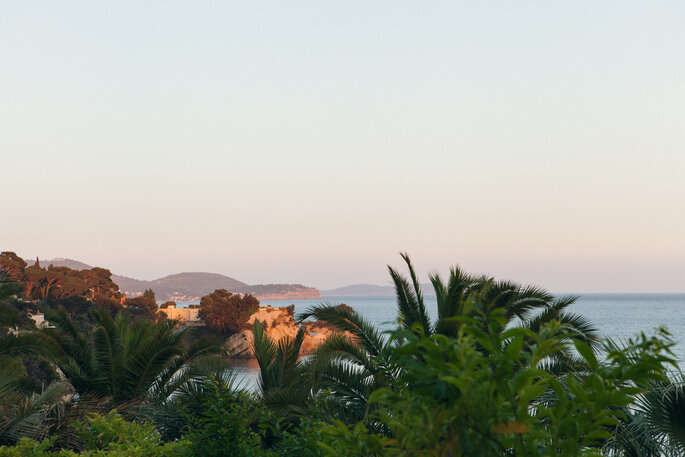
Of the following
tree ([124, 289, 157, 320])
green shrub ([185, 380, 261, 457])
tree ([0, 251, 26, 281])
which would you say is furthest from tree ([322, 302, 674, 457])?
tree ([124, 289, 157, 320])

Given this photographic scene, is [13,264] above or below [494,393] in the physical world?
above

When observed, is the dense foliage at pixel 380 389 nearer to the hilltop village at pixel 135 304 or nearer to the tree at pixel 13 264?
the hilltop village at pixel 135 304

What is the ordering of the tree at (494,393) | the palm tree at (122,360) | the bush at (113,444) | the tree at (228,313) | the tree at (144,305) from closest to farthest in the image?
the tree at (494,393) → the bush at (113,444) → the palm tree at (122,360) → the tree at (144,305) → the tree at (228,313)

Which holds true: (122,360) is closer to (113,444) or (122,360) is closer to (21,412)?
(21,412)

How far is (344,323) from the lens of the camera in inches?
494

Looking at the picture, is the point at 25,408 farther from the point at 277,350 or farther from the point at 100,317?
the point at 277,350

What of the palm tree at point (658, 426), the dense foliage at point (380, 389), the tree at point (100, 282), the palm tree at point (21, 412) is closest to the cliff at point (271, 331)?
the tree at point (100, 282)

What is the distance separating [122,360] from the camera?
1485 centimetres

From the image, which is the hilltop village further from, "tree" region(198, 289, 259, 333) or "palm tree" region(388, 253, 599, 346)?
"palm tree" region(388, 253, 599, 346)

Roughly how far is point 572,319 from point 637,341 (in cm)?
1014

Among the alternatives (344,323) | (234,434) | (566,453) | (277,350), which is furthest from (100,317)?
(566,453)

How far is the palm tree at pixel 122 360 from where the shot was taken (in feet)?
48.2

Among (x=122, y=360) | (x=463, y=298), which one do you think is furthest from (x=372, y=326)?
(x=122, y=360)

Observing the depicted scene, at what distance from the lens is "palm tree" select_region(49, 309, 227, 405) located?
48.2 feet
